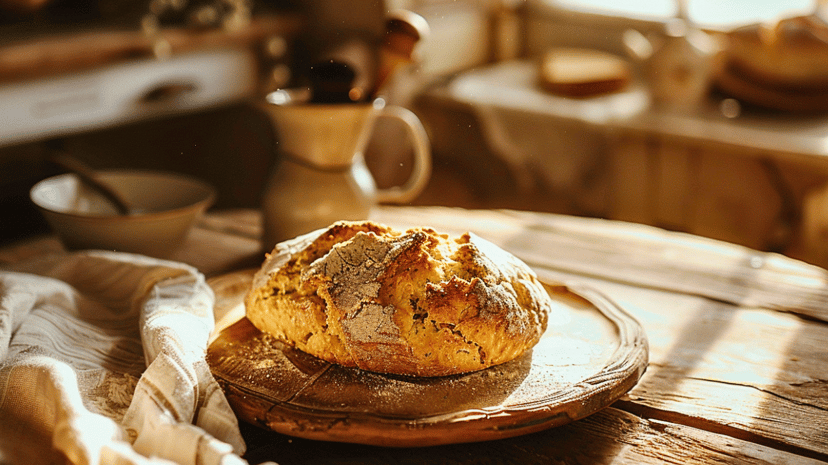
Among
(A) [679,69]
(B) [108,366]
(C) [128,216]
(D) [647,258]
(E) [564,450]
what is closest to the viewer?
(E) [564,450]

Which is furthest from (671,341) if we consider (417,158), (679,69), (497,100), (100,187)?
(497,100)

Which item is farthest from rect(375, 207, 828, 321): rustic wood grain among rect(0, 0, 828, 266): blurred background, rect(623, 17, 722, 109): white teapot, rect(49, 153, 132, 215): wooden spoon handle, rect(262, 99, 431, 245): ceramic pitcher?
rect(623, 17, 722, 109): white teapot

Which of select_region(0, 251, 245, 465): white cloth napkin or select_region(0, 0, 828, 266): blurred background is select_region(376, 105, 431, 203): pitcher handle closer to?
select_region(0, 251, 245, 465): white cloth napkin

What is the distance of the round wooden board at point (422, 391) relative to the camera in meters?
0.73

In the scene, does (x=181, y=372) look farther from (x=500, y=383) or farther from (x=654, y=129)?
(x=654, y=129)

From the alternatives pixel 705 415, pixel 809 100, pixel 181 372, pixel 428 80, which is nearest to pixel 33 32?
pixel 428 80

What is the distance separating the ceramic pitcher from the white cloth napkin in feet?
0.72

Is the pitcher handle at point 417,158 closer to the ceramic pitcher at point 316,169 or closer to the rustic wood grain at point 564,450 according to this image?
the ceramic pitcher at point 316,169

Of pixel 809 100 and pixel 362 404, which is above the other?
Answer: pixel 809 100

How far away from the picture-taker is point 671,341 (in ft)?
3.29

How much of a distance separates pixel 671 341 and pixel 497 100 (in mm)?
2011

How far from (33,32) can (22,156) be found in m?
0.51

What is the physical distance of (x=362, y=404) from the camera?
2.49 feet

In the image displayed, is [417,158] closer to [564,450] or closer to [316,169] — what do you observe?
[316,169]
